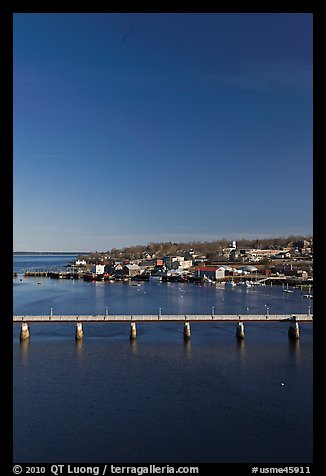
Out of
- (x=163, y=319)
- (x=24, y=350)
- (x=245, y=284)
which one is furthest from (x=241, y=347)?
(x=245, y=284)

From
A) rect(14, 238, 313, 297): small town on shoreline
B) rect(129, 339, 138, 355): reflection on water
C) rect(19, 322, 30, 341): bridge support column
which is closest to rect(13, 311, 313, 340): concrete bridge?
rect(19, 322, 30, 341): bridge support column

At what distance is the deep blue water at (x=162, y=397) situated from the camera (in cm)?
325

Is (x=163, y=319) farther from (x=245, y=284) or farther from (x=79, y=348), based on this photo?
(x=245, y=284)

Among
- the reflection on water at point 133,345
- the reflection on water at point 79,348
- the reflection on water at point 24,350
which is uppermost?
the reflection on water at point 133,345

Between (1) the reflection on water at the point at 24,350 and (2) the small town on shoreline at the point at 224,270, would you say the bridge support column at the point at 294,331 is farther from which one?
(2) the small town on shoreline at the point at 224,270

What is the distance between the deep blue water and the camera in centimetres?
325

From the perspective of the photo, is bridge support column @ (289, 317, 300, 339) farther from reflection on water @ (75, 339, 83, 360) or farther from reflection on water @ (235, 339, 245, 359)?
reflection on water @ (75, 339, 83, 360)

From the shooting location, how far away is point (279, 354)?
240 inches

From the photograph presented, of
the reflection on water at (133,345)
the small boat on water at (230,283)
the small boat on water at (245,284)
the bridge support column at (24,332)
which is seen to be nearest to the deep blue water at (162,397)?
the reflection on water at (133,345)

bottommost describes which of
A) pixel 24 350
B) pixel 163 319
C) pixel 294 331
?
pixel 24 350

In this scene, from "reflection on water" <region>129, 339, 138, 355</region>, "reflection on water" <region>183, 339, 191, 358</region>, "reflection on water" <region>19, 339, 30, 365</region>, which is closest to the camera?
"reflection on water" <region>19, 339, 30, 365</region>

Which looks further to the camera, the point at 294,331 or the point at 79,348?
the point at 294,331

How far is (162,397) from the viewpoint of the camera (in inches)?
169
